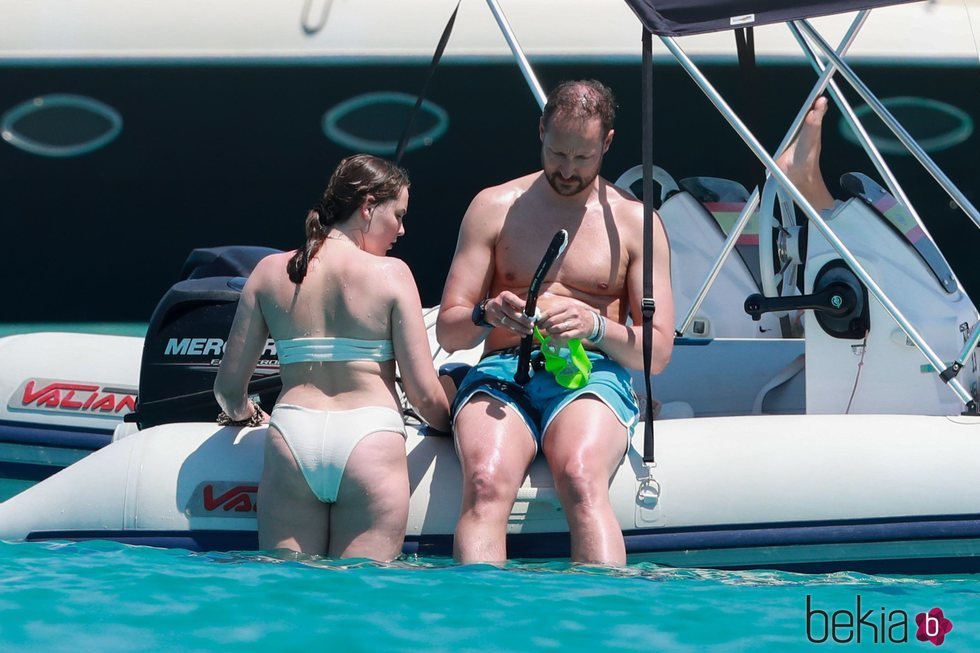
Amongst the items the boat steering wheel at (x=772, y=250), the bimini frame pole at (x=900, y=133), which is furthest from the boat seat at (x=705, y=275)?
the bimini frame pole at (x=900, y=133)

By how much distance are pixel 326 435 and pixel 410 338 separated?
1.12ft

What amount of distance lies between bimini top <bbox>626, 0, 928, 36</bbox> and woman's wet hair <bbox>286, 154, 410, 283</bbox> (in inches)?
35.6

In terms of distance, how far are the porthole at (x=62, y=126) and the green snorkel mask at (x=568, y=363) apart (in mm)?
4982

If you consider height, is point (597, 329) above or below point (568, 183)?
below

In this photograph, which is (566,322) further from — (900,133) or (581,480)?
(900,133)

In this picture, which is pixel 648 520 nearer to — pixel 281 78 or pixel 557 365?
pixel 557 365

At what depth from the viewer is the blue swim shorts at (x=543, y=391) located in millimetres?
3305

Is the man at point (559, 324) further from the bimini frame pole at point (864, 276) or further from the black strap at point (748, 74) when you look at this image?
the black strap at point (748, 74)

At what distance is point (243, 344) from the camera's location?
3.22 metres

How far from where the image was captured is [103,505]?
3467 mm

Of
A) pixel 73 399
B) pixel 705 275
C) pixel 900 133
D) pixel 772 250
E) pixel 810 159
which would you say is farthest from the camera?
pixel 73 399

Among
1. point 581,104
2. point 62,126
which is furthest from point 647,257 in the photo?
point 62,126

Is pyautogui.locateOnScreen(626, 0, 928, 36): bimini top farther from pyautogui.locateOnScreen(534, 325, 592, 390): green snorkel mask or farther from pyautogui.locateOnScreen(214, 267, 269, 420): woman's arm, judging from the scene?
pyautogui.locateOnScreen(214, 267, 269, 420): woman's arm

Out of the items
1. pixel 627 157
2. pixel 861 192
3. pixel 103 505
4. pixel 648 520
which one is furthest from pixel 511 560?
pixel 627 157
